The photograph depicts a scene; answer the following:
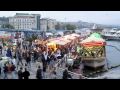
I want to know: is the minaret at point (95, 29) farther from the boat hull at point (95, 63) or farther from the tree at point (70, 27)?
the boat hull at point (95, 63)

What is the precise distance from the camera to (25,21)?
7.20 m

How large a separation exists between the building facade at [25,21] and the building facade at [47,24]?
8 cm

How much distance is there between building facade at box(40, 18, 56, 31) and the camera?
23.6 ft

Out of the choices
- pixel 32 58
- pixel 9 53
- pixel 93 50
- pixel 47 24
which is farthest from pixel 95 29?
pixel 9 53

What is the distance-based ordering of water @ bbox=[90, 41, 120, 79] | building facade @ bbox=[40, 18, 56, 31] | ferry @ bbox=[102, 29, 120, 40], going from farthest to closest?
building facade @ bbox=[40, 18, 56, 31] → ferry @ bbox=[102, 29, 120, 40] → water @ bbox=[90, 41, 120, 79]

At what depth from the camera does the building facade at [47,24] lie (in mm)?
7203

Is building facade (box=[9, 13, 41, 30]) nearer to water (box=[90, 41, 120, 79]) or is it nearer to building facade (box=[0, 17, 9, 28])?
building facade (box=[0, 17, 9, 28])

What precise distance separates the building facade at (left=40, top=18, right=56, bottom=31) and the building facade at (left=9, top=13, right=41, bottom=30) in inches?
3.2

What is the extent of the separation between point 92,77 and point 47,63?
91 centimetres

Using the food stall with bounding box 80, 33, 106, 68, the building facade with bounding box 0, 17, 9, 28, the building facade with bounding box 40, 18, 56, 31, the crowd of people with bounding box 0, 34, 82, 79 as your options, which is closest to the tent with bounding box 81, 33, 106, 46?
the food stall with bounding box 80, 33, 106, 68
